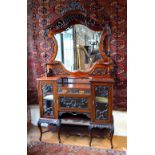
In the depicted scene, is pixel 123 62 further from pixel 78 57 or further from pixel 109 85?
pixel 78 57

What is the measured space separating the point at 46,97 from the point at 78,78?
0.55m

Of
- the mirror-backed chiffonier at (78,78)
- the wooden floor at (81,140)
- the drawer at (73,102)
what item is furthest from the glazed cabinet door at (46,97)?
the wooden floor at (81,140)

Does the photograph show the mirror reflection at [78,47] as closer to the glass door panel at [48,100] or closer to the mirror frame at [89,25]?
the mirror frame at [89,25]

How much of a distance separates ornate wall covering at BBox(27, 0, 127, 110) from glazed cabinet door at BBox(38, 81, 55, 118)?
1.47 ft

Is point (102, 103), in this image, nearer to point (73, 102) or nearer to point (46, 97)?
point (73, 102)

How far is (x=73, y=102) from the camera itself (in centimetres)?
259

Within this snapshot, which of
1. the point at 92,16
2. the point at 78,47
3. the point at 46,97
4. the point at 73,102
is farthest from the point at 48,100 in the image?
the point at 92,16

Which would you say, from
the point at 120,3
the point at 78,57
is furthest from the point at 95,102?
the point at 120,3

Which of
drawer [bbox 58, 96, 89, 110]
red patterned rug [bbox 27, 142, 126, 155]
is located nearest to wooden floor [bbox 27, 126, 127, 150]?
red patterned rug [bbox 27, 142, 126, 155]

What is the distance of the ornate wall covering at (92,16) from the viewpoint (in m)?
2.62

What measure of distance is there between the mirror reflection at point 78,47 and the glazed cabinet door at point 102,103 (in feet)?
1.51
